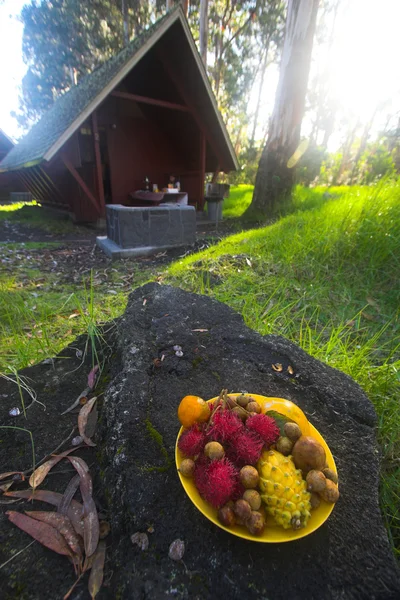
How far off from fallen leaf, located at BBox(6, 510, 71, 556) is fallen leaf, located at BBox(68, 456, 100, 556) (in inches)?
2.4

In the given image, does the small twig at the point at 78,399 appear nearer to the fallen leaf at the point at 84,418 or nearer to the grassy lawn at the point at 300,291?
the fallen leaf at the point at 84,418

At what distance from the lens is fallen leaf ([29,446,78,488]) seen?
1098 mm

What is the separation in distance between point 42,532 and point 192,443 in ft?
1.94

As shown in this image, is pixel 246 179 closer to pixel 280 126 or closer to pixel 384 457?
pixel 280 126

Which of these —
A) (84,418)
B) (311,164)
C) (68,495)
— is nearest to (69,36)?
→ (311,164)

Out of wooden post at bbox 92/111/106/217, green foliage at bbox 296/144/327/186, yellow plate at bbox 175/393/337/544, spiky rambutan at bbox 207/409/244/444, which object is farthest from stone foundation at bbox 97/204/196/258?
green foliage at bbox 296/144/327/186

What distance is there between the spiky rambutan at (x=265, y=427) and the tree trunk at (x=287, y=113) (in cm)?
753

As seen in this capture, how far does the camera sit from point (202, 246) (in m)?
5.46

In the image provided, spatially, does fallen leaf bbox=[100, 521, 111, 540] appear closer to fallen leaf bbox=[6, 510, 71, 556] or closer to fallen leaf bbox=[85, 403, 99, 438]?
fallen leaf bbox=[6, 510, 71, 556]

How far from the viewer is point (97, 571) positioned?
2.74ft

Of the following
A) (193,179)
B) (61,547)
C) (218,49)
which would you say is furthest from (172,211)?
(218,49)

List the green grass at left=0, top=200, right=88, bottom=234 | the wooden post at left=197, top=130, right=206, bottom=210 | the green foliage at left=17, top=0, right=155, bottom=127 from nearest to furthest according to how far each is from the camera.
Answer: the green grass at left=0, top=200, right=88, bottom=234, the wooden post at left=197, top=130, right=206, bottom=210, the green foliage at left=17, top=0, right=155, bottom=127

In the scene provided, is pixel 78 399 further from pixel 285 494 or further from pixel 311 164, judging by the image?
pixel 311 164

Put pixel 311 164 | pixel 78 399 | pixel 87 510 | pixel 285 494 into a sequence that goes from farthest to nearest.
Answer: pixel 311 164
pixel 78 399
pixel 87 510
pixel 285 494
